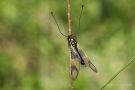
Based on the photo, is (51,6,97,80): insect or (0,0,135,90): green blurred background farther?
(0,0,135,90): green blurred background

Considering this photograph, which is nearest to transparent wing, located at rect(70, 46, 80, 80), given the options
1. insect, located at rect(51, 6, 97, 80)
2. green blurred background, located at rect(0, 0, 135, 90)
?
insect, located at rect(51, 6, 97, 80)

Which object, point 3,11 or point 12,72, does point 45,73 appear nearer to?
point 12,72

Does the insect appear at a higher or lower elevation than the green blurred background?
higher

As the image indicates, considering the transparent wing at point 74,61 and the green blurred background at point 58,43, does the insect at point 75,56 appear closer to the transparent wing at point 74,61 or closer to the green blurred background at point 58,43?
the transparent wing at point 74,61

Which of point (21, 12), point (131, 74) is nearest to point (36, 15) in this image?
point (21, 12)

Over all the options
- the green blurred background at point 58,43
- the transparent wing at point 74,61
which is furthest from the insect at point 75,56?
the green blurred background at point 58,43

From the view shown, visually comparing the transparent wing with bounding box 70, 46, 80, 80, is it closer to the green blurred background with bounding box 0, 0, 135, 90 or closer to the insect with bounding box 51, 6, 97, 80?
the insect with bounding box 51, 6, 97, 80

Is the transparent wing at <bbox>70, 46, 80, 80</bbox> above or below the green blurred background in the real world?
above

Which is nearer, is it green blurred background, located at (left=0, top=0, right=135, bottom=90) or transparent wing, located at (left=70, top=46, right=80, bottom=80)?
transparent wing, located at (left=70, top=46, right=80, bottom=80)

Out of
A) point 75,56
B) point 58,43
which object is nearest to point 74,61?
point 75,56
